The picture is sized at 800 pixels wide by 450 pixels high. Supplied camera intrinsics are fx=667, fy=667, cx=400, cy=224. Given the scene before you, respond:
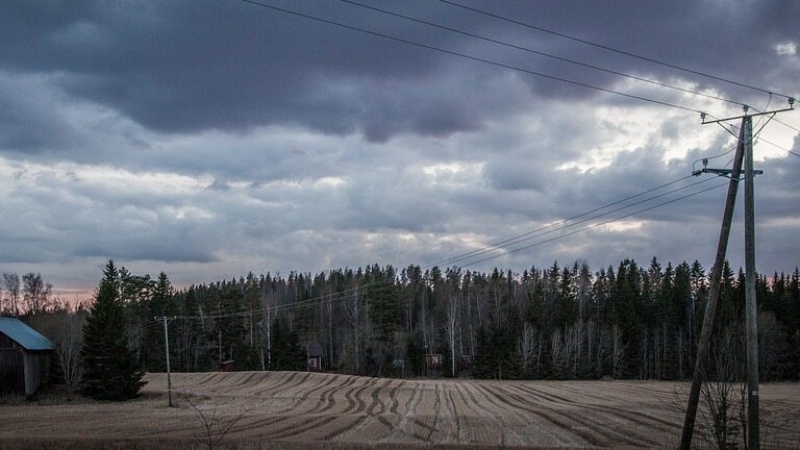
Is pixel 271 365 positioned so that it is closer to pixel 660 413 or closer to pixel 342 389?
pixel 342 389

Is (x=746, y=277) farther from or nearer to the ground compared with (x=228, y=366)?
farther from the ground

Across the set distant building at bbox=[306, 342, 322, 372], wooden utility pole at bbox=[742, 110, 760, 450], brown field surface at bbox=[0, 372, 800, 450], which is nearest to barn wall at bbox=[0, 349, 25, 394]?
brown field surface at bbox=[0, 372, 800, 450]

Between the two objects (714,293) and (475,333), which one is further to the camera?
(475,333)

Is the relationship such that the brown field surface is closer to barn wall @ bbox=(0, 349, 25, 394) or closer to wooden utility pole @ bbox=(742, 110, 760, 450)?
wooden utility pole @ bbox=(742, 110, 760, 450)

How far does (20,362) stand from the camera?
2579 inches

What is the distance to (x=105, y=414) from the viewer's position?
49.6m

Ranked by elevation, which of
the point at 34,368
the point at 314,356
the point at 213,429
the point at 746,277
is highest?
the point at 746,277

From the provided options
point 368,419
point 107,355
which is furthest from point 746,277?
point 107,355

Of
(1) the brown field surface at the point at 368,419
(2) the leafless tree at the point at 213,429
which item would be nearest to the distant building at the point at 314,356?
(1) the brown field surface at the point at 368,419

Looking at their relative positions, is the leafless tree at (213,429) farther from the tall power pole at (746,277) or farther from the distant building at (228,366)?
the distant building at (228,366)

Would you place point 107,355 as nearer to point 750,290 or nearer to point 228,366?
point 228,366

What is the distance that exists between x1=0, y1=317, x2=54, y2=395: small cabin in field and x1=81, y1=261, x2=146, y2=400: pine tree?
701 cm

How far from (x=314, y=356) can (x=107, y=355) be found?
5927cm

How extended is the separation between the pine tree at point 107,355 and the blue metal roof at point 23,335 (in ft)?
24.4
